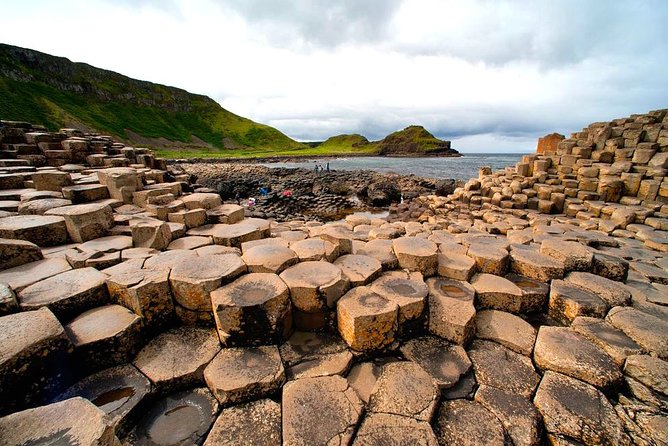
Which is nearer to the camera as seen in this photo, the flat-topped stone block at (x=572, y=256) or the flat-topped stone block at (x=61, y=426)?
the flat-topped stone block at (x=61, y=426)

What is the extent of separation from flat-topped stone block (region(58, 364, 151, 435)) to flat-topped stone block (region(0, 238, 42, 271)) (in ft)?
7.19

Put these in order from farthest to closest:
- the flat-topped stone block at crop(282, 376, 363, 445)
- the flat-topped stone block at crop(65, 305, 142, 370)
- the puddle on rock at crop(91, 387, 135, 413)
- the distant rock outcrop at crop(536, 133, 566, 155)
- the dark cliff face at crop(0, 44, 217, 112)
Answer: the dark cliff face at crop(0, 44, 217, 112) → the distant rock outcrop at crop(536, 133, 566, 155) → the flat-topped stone block at crop(65, 305, 142, 370) → the puddle on rock at crop(91, 387, 135, 413) → the flat-topped stone block at crop(282, 376, 363, 445)

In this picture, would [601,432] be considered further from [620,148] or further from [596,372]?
[620,148]

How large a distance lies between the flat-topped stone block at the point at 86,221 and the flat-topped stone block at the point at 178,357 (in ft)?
8.56

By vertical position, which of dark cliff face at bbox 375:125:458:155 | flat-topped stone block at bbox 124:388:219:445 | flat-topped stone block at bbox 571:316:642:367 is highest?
dark cliff face at bbox 375:125:458:155

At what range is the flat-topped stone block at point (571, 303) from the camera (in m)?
3.11

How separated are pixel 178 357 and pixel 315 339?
4.37 feet

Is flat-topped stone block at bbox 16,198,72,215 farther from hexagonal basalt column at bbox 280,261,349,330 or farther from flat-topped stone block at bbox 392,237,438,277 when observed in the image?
flat-topped stone block at bbox 392,237,438,277

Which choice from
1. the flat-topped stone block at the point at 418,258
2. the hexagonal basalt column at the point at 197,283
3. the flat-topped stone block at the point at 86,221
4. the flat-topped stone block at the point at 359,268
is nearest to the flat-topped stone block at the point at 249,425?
the hexagonal basalt column at the point at 197,283

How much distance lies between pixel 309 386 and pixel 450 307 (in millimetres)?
Result: 1773

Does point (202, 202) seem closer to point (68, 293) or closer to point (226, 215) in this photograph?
point (226, 215)

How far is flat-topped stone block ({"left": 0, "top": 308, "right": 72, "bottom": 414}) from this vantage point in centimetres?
182

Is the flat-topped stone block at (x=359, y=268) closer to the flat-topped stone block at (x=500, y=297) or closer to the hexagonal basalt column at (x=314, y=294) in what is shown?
the hexagonal basalt column at (x=314, y=294)

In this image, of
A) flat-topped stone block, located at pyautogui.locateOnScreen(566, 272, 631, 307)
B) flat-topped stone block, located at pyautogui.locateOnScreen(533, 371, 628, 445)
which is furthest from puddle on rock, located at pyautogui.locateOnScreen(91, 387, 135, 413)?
flat-topped stone block, located at pyautogui.locateOnScreen(566, 272, 631, 307)
